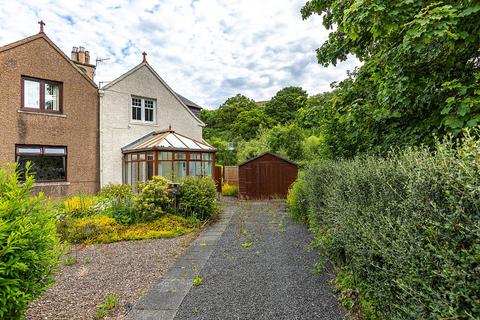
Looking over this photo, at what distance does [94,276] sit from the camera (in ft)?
15.1

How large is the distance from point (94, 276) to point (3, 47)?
10785 millimetres

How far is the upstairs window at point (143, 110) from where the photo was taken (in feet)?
48.4

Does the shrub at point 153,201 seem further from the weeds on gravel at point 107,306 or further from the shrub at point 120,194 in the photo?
the weeds on gravel at point 107,306

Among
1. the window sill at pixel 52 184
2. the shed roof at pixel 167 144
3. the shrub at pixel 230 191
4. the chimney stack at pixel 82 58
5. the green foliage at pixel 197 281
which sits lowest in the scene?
the green foliage at pixel 197 281

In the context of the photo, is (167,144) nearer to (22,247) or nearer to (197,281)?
(197,281)

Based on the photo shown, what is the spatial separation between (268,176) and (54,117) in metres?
10.4

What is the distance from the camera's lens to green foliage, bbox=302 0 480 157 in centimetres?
319

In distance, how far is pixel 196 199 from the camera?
862cm

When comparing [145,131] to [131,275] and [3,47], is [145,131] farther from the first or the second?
[131,275]

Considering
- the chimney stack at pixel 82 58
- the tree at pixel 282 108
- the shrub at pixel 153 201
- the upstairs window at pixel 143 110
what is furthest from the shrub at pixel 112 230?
the tree at pixel 282 108

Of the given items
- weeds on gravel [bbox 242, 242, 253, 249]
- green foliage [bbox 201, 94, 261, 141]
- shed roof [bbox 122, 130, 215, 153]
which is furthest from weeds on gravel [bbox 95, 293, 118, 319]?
green foliage [bbox 201, 94, 261, 141]

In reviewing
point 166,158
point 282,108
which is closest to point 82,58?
point 166,158

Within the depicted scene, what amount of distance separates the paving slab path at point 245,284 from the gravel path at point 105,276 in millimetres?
288

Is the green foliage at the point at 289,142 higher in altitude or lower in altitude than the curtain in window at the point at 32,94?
lower
